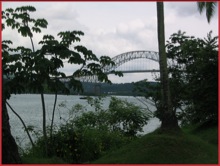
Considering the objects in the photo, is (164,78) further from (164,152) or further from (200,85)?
(200,85)

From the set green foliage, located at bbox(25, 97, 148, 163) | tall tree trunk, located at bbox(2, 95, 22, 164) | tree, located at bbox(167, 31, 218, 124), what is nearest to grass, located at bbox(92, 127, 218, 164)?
green foliage, located at bbox(25, 97, 148, 163)

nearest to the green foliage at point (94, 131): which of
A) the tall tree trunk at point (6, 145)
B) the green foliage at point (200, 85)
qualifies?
the green foliage at point (200, 85)

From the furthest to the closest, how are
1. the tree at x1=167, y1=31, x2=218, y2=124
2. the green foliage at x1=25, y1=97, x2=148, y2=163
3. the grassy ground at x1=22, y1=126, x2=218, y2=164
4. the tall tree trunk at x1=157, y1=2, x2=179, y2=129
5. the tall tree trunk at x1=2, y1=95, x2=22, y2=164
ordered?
the tree at x1=167, y1=31, x2=218, y2=124
the green foliage at x1=25, y1=97, x2=148, y2=163
the tall tree trunk at x1=157, y1=2, x2=179, y2=129
the grassy ground at x1=22, y1=126, x2=218, y2=164
the tall tree trunk at x1=2, y1=95, x2=22, y2=164

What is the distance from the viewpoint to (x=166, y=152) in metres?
7.42

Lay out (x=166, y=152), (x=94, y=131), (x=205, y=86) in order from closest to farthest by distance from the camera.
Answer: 1. (x=166, y=152)
2. (x=94, y=131)
3. (x=205, y=86)

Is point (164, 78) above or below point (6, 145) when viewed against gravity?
above

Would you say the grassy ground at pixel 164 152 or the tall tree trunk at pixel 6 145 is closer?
the tall tree trunk at pixel 6 145

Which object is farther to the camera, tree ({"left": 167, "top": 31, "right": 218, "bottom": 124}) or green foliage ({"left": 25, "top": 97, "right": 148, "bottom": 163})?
tree ({"left": 167, "top": 31, "right": 218, "bottom": 124})

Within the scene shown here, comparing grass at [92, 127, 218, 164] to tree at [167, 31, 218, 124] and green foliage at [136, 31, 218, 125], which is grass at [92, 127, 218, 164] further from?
tree at [167, 31, 218, 124]

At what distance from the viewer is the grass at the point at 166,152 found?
723 centimetres

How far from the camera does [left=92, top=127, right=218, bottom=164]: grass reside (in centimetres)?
723

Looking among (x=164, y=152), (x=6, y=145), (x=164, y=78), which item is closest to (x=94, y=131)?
(x=164, y=78)

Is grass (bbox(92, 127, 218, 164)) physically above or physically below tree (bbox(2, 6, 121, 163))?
below

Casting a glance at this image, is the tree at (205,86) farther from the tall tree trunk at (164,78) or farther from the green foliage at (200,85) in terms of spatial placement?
the tall tree trunk at (164,78)
